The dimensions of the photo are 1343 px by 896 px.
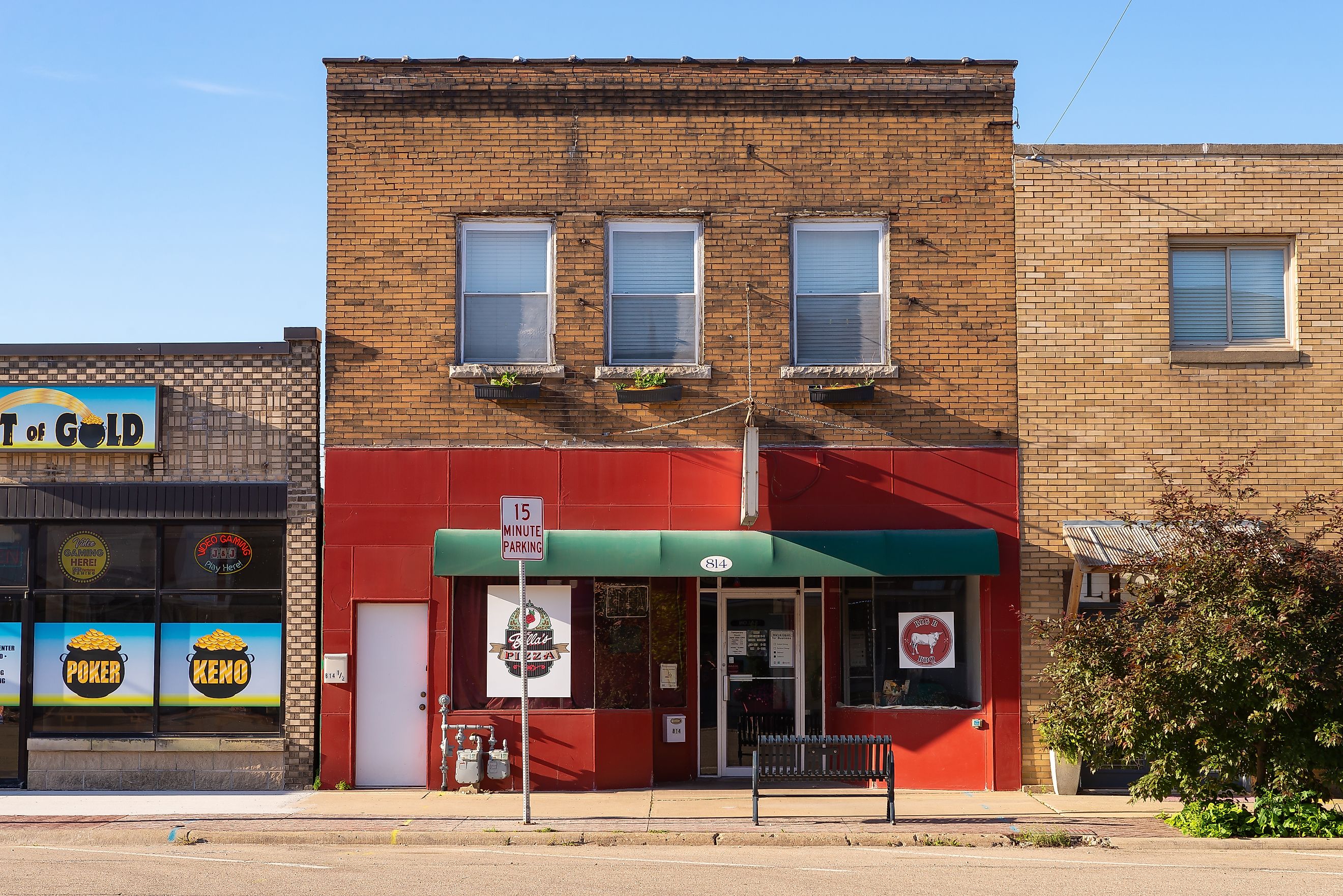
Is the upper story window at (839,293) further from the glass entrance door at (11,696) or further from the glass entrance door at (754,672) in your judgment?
the glass entrance door at (11,696)

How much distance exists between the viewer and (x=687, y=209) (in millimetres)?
15484

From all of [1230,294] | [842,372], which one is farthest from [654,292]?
[1230,294]

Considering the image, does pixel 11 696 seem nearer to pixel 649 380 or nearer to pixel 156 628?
pixel 156 628

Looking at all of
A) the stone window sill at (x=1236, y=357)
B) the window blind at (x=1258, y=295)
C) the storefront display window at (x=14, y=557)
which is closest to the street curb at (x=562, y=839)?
the storefront display window at (x=14, y=557)

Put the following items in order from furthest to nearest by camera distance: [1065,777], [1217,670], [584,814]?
[1065,777] → [584,814] → [1217,670]

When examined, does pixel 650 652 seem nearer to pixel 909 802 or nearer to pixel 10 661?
pixel 909 802

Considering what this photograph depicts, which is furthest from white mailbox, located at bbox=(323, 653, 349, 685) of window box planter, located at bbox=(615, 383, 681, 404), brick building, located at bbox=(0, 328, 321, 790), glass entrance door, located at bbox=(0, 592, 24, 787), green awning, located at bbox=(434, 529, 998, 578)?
window box planter, located at bbox=(615, 383, 681, 404)

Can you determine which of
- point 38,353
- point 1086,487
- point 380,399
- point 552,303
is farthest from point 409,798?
point 1086,487

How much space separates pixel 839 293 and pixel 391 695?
725 centimetres

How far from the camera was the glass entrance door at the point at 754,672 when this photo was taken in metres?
15.7

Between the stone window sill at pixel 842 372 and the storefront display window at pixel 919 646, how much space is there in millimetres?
2454

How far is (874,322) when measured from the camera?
15.6m

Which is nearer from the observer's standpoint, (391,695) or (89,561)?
(391,695)

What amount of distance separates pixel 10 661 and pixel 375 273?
635 cm
